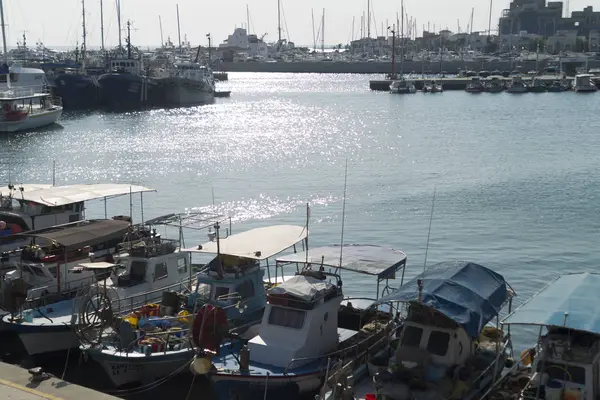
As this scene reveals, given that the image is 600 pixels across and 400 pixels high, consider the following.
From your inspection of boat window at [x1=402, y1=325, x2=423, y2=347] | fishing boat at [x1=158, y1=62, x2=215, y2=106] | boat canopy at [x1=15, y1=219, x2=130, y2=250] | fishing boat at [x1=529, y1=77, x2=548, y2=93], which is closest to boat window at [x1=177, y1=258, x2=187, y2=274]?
boat canopy at [x1=15, y1=219, x2=130, y2=250]

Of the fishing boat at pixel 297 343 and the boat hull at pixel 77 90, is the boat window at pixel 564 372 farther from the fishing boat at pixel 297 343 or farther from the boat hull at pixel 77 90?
the boat hull at pixel 77 90

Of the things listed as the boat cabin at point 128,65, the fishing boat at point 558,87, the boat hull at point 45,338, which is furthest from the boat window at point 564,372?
the fishing boat at point 558,87

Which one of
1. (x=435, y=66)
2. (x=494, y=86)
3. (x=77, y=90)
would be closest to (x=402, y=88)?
(x=494, y=86)

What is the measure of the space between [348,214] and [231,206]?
20.7 feet

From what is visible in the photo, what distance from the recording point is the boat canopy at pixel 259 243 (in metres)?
19.9

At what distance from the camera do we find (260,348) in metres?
17.1

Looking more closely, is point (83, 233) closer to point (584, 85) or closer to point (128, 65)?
point (128, 65)

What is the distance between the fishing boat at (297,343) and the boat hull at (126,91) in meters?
86.5

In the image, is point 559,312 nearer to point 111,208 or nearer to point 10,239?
point 10,239

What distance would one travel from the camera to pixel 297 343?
17.0 m

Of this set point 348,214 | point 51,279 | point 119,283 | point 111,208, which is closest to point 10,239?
point 51,279

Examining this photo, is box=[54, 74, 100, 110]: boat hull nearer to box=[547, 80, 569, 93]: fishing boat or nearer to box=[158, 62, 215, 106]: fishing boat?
box=[158, 62, 215, 106]: fishing boat

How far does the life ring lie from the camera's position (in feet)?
55.1

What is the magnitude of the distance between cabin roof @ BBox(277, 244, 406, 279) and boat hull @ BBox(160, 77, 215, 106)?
3547 inches
